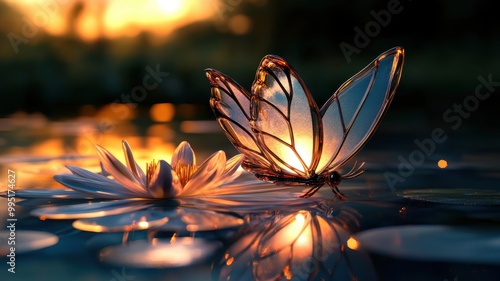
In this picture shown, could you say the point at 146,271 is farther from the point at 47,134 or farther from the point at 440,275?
the point at 47,134

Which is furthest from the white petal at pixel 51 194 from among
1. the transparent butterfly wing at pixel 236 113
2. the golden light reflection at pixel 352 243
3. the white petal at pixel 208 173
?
the golden light reflection at pixel 352 243

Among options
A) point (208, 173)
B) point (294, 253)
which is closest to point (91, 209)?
point (208, 173)

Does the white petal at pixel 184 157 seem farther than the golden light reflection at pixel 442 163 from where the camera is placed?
No

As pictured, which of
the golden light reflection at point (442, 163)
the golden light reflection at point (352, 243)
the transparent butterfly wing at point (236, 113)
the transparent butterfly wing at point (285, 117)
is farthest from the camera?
the golden light reflection at point (442, 163)

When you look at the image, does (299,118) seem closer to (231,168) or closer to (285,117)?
(285,117)

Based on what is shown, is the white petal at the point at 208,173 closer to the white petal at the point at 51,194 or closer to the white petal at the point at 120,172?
the white petal at the point at 120,172

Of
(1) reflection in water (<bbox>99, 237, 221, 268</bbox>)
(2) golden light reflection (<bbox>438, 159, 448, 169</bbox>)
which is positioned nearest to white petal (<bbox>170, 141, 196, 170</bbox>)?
(1) reflection in water (<bbox>99, 237, 221, 268</bbox>)

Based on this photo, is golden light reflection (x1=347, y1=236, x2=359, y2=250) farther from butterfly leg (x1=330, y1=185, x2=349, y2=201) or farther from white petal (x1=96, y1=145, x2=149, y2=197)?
white petal (x1=96, y1=145, x2=149, y2=197)

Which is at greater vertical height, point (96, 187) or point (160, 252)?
point (96, 187)

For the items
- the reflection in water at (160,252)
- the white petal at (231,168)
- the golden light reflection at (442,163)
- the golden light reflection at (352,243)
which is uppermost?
the white petal at (231,168)
